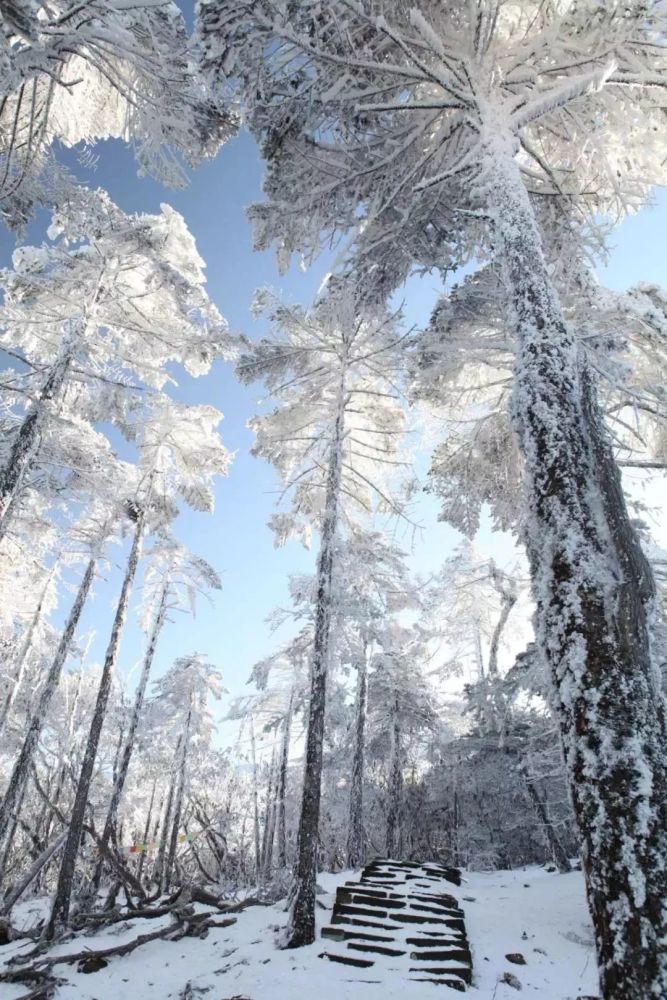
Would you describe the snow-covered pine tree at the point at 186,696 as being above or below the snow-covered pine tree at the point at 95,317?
below

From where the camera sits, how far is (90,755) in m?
10.8

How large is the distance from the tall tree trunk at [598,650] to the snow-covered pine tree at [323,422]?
5.00 m

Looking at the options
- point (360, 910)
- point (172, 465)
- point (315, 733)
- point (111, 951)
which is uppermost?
point (172, 465)

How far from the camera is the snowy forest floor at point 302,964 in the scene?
5035 millimetres

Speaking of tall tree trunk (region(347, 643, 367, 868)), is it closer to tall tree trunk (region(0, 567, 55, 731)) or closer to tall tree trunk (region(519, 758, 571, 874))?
tall tree trunk (region(519, 758, 571, 874))

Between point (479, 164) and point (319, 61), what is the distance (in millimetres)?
2060

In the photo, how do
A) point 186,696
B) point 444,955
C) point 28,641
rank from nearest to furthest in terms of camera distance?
1. point 444,955
2. point 28,641
3. point 186,696

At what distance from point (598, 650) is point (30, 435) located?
9571 millimetres

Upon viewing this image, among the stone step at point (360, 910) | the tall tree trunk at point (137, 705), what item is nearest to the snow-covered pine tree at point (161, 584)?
the tall tree trunk at point (137, 705)

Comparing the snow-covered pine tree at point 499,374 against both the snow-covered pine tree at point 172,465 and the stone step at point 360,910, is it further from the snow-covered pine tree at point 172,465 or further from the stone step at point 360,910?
the snow-covered pine tree at point 172,465

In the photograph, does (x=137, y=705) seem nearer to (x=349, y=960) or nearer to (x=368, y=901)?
(x=368, y=901)

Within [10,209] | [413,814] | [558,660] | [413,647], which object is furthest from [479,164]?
[413,814]

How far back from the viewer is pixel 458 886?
9.98 metres

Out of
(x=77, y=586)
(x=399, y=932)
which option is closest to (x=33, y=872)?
(x=399, y=932)
